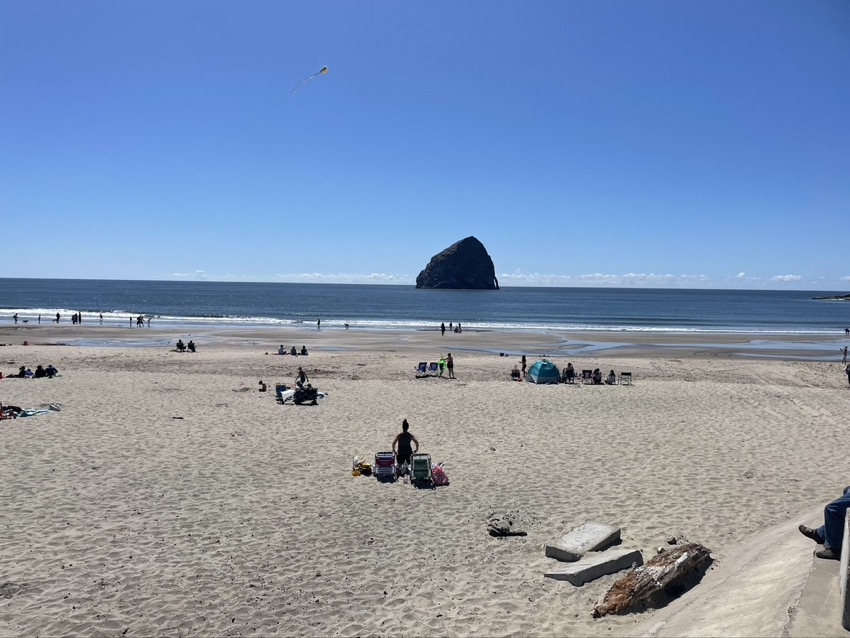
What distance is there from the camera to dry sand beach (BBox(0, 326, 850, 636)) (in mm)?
6094

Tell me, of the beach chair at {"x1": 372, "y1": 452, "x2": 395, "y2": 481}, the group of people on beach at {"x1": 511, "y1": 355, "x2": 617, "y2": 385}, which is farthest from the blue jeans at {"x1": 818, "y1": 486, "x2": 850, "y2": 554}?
the group of people on beach at {"x1": 511, "y1": 355, "x2": 617, "y2": 385}

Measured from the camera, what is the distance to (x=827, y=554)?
5.66 meters

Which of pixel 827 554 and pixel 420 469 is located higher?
pixel 827 554

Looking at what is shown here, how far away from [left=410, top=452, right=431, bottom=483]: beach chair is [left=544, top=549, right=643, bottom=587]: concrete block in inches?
144

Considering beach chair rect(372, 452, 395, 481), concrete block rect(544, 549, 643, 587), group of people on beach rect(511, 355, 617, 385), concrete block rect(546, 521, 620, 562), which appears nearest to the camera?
concrete block rect(544, 549, 643, 587)

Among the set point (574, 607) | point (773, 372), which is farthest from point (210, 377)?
point (773, 372)

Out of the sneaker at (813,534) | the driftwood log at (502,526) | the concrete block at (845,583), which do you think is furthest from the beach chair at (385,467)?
the concrete block at (845,583)

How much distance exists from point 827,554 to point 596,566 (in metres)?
2.32

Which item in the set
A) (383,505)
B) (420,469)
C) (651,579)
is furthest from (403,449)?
(651,579)

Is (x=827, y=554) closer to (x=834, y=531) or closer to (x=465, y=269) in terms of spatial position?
(x=834, y=531)

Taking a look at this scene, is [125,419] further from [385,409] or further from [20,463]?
[385,409]

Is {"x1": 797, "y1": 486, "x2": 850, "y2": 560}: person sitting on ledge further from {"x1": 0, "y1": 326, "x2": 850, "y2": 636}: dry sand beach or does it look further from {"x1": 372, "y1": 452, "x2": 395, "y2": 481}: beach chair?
{"x1": 372, "y1": 452, "x2": 395, "y2": 481}: beach chair

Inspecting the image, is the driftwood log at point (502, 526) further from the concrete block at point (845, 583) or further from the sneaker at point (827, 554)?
the concrete block at point (845, 583)

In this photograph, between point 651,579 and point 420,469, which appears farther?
point 420,469
